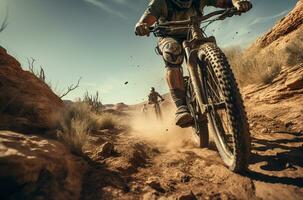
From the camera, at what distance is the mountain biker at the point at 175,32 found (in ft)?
10.8

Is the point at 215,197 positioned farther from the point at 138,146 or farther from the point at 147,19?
the point at 147,19

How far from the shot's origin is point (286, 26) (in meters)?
10.3

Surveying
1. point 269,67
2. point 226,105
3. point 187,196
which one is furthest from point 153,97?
point 187,196

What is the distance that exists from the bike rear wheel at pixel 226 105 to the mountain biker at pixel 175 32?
47cm

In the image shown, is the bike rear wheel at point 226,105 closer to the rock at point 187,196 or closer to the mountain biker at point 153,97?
the rock at point 187,196

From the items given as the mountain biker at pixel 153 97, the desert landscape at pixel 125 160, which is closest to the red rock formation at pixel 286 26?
the mountain biker at pixel 153 97

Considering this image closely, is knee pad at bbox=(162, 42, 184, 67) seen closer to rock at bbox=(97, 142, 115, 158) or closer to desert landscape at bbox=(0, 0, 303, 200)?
desert landscape at bbox=(0, 0, 303, 200)

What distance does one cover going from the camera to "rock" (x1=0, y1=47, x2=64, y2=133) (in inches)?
134

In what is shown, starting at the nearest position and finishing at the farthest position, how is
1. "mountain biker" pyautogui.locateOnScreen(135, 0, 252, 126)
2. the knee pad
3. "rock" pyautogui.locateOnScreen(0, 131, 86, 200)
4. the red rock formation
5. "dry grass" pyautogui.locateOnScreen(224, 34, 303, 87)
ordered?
1. "rock" pyautogui.locateOnScreen(0, 131, 86, 200)
2. "mountain biker" pyautogui.locateOnScreen(135, 0, 252, 126)
3. the knee pad
4. "dry grass" pyautogui.locateOnScreen(224, 34, 303, 87)
5. the red rock formation

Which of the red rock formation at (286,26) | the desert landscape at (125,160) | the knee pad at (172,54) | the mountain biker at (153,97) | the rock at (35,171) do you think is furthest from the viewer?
the mountain biker at (153,97)

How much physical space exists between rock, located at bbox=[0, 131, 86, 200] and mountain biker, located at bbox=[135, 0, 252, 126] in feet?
4.91

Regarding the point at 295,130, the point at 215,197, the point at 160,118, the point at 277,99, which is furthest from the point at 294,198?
the point at 160,118

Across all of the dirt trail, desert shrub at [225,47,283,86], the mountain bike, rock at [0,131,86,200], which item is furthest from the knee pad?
desert shrub at [225,47,283,86]

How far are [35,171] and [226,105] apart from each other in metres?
1.83
